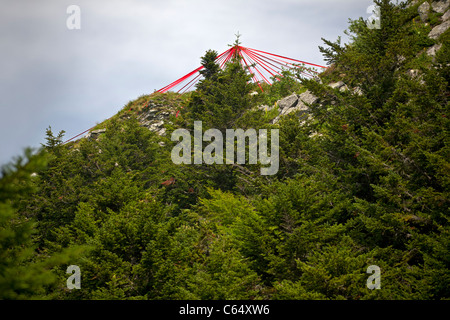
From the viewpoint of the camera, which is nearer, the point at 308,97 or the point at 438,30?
the point at 438,30

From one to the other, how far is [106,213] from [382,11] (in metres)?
15.9

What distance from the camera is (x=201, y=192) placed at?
22.2 m

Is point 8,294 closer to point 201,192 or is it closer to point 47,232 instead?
point 201,192

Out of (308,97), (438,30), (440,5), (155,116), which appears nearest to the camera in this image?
(438,30)

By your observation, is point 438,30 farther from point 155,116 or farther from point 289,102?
point 155,116

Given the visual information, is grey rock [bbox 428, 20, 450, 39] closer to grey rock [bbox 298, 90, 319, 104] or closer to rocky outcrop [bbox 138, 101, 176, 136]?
grey rock [bbox 298, 90, 319, 104]

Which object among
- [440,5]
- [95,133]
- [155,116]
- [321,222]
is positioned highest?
[440,5]

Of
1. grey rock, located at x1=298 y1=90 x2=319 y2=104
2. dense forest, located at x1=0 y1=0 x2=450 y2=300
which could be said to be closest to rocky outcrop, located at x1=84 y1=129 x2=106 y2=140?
dense forest, located at x1=0 y1=0 x2=450 y2=300

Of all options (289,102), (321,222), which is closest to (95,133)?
(289,102)

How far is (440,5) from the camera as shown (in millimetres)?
23062

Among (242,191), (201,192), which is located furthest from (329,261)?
(201,192)

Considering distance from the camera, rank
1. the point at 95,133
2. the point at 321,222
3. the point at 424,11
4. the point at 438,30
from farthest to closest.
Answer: the point at 95,133 < the point at 424,11 < the point at 438,30 < the point at 321,222

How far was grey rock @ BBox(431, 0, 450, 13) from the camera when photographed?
74.1ft

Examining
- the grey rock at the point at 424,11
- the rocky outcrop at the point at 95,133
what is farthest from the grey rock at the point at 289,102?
the rocky outcrop at the point at 95,133
